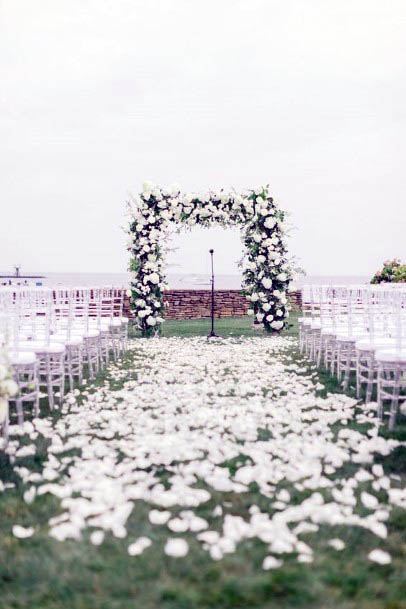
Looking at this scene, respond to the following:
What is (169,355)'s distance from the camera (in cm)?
969

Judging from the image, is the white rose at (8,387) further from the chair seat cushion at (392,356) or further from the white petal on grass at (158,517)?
the chair seat cushion at (392,356)

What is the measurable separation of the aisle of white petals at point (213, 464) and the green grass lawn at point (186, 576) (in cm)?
5

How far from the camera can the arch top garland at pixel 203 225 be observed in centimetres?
1348

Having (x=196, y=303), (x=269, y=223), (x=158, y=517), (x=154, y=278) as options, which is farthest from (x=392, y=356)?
(x=196, y=303)

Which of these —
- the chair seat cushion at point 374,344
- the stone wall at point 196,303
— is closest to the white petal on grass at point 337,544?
the chair seat cushion at point 374,344

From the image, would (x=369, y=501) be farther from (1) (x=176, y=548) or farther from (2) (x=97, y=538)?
(2) (x=97, y=538)

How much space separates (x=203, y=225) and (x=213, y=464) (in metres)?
10.3

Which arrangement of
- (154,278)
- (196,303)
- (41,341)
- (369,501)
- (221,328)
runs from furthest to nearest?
(196,303)
(221,328)
(154,278)
(41,341)
(369,501)

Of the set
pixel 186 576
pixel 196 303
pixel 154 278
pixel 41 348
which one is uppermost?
pixel 154 278

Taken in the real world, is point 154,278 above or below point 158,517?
above

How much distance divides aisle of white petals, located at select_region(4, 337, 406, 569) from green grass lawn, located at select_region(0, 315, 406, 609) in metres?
0.05

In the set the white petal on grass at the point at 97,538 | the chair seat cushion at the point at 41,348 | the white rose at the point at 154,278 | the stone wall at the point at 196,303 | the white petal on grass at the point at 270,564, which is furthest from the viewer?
the stone wall at the point at 196,303

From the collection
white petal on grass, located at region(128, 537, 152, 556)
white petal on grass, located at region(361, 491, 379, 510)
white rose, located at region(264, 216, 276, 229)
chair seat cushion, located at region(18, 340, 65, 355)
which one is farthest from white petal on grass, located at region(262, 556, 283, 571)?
white rose, located at region(264, 216, 276, 229)

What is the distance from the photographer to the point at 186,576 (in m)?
2.39
